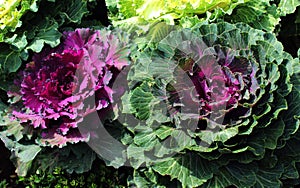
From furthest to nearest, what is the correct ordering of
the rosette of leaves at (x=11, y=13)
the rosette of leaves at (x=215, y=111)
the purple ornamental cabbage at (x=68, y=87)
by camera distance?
1. the rosette of leaves at (x=11, y=13)
2. the purple ornamental cabbage at (x=68, y=87)
3. the rosette of leaves at (x=215, y=111)

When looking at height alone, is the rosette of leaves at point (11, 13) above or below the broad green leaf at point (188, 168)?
above

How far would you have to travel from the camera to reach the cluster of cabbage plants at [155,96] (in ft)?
7.54

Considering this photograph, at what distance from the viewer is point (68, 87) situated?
8.12 ft

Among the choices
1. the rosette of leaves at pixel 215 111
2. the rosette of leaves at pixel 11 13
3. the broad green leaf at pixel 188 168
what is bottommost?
the broad green leaf at pixel 188 168

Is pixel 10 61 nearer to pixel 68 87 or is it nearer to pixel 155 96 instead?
pixel 68 87

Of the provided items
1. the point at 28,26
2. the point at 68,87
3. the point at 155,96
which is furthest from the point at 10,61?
the point at 155,96

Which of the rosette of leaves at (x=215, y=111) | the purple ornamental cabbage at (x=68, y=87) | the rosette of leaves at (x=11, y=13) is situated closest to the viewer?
the rosette of leaves at (x=215, y=111)

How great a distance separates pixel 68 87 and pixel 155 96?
454 millimetres

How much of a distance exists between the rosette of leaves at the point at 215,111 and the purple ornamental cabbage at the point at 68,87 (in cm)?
15

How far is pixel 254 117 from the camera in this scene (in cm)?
224

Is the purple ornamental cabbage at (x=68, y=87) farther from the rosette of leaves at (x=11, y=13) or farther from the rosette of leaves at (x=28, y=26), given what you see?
the rosette of leaves at (x=11, y=13)

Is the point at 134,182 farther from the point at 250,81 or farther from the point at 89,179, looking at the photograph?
the point at 250,81

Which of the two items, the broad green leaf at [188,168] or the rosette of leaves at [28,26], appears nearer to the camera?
the broad green leaf at [188,168]

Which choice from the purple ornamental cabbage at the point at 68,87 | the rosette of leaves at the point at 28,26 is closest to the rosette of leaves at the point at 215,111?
the purple ornamental cabbage at the point at 68,87
